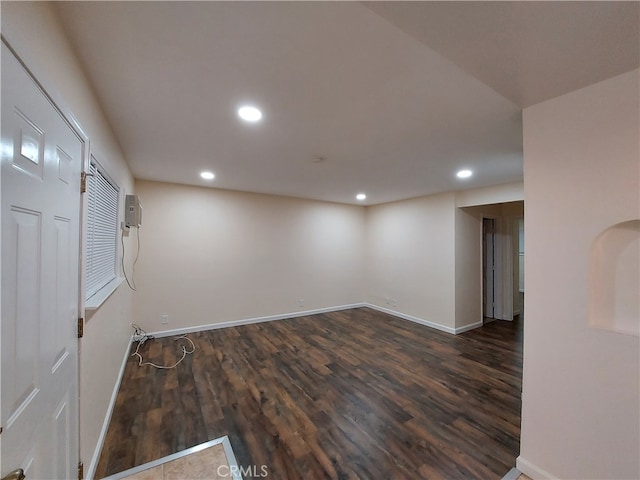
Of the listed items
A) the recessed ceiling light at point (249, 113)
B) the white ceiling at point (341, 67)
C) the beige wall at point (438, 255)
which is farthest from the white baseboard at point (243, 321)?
the recessed ceiling light at point (249, 113)

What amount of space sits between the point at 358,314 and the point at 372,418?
128 inches

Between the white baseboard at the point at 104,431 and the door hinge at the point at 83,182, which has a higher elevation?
the door hinge at the point at 83,182

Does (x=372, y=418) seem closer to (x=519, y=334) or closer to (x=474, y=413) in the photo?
(x=474, y=413)

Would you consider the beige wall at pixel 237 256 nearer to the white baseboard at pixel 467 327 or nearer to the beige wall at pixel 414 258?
the beige wall at pixel 414 258

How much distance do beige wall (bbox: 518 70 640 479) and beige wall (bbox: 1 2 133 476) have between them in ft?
8.18

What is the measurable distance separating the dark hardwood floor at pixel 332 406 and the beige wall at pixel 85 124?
38 cm

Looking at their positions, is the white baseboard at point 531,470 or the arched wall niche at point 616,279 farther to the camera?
the white baseboard at point 531,470

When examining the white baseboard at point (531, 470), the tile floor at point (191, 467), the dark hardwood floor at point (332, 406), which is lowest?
the dark hardwood floor at point (332, 406)

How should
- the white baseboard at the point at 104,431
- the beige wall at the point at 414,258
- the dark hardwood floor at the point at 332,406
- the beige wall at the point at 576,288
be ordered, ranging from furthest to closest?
the beige wall at the point at 414,258 < the dark hardwood floor at the point at 332,406 < the white baseboard at the point at 104,431 < the beige wall at the point at 576,288

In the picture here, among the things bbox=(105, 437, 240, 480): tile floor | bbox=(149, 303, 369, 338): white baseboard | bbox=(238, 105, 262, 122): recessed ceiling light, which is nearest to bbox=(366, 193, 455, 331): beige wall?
bbox=(149, 303, 369, 338): white baseboard

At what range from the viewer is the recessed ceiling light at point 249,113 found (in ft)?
5.80

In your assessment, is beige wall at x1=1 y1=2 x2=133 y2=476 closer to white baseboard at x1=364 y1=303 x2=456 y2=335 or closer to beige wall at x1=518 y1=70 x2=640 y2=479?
beige wall at x1=518 y1=70 x2=640 y2=479

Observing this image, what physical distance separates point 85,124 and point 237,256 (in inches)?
129

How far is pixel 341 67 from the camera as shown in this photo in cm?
135
